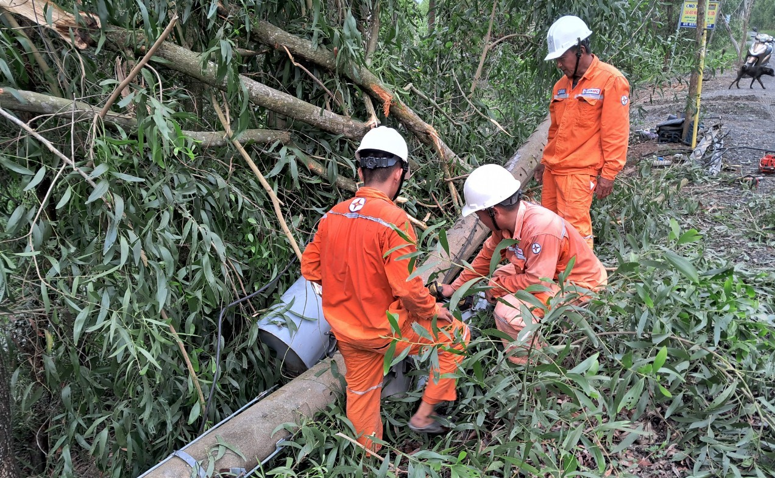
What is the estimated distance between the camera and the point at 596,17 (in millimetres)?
5148

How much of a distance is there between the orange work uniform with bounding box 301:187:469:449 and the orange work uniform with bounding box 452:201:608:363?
1.07 feet

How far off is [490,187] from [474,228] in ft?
4.01

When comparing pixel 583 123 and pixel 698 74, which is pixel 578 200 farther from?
pixel 698 74

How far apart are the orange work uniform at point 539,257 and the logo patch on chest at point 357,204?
69 centimetres

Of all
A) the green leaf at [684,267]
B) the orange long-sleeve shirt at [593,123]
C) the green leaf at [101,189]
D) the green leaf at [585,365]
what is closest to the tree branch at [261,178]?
the green leaf at [101,189]

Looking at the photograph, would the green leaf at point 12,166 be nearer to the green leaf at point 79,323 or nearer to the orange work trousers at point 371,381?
the green leaf at point 79,323

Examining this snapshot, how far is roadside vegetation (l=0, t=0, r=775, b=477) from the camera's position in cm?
213

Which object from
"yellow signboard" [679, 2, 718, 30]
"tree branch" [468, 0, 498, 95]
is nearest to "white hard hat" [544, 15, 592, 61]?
"tree branch" [468, 0, 498, 95]

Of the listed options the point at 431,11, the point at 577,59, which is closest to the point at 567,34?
the point at 577,59

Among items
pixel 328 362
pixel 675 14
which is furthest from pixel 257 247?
pixel 675 14

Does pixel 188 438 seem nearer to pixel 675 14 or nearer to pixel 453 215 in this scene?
pixel 453 215


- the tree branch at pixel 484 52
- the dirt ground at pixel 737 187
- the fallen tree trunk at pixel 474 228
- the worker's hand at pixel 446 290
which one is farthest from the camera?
the tree branch at pixel 484 52

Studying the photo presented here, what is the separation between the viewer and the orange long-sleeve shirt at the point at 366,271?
240 centimetres

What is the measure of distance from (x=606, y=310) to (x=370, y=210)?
4.14ft
